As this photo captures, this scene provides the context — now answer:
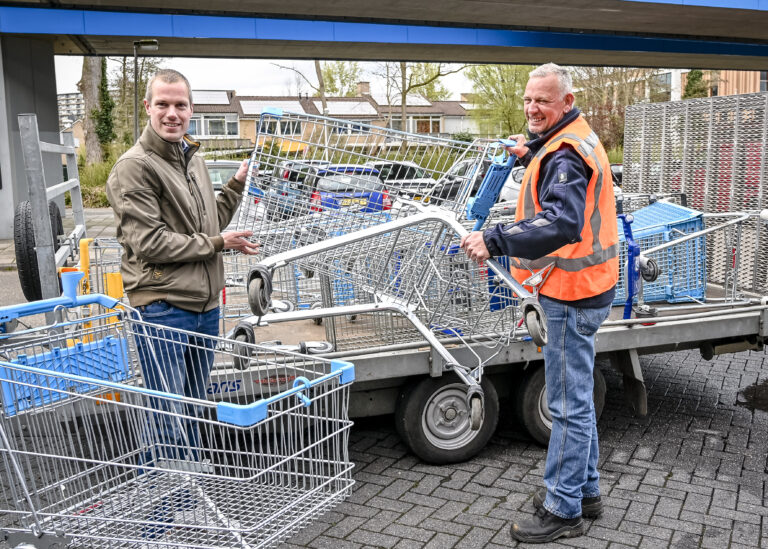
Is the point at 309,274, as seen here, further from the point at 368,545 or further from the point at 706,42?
the point at 706,42

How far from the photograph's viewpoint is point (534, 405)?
4766 millimetres

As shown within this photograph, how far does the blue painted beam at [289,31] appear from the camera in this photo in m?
15.9

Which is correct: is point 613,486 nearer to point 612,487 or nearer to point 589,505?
point 612,487

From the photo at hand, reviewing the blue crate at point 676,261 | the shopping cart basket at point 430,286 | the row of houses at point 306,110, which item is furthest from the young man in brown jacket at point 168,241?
the row of houses at point 306,110

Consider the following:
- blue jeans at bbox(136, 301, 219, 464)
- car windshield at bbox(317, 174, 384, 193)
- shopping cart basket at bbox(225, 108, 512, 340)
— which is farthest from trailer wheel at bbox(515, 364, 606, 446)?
blue jeans at bbox(136, 301, 219, 464)

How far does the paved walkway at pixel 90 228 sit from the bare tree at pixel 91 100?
9409 millimetres

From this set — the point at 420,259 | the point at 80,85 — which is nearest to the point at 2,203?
the point at 420,259

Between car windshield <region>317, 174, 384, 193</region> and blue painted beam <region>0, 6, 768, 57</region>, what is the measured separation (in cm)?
1399

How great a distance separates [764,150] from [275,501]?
496cm

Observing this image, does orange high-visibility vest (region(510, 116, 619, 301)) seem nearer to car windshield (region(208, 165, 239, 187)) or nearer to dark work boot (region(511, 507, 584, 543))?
dark work boot (region(511, 507, 584, 543))

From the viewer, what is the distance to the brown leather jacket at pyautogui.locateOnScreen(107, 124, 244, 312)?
3.28 metres

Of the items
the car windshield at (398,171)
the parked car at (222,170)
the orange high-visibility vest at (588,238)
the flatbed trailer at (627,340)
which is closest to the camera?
the orange high-visibility vest at (588,238)

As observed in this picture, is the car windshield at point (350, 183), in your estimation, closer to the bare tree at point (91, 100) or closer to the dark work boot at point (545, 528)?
the dark work boot at point (545, 528)

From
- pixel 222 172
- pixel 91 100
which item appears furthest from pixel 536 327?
pixel 91 100
